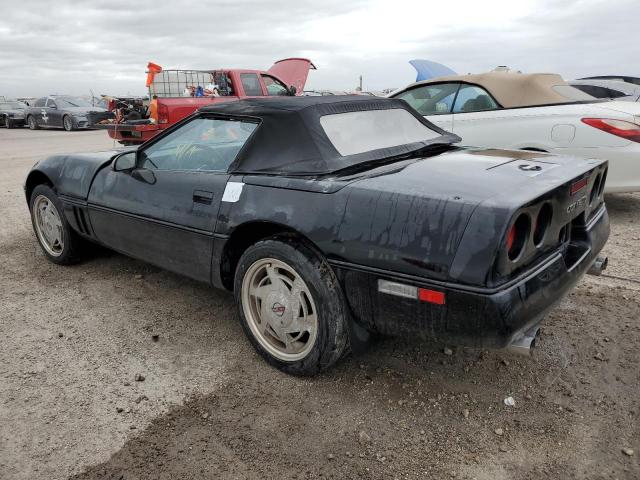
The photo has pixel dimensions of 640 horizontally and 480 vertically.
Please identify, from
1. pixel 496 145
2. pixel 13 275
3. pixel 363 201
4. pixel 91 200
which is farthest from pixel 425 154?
pixel 13 275

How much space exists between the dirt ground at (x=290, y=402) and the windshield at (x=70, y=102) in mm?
18802

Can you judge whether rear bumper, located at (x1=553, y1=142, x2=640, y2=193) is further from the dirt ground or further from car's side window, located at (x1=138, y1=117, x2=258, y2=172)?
car's side window, located at (x1=138, y1=117, x2=258, y2=172)

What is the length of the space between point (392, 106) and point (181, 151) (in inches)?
54.8

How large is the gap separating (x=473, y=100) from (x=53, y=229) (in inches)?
175

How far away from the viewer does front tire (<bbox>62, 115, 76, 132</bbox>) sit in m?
19.3

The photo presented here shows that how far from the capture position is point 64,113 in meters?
19.3

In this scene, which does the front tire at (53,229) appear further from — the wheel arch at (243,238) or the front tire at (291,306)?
the front tire at (291,306)

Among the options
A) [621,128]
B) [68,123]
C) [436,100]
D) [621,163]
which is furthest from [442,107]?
[68,123]

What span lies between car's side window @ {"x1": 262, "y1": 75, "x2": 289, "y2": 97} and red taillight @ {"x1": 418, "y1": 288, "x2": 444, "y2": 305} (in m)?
10.9

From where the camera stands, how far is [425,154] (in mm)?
3107

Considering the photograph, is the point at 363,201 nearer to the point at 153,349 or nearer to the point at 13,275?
the point at 153,349

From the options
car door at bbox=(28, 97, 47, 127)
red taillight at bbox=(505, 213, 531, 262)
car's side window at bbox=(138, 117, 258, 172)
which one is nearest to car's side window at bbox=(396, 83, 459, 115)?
car's side window at bbox=(138, 117, 258, 172)

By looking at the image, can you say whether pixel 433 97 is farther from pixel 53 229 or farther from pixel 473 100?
pixel 53 229

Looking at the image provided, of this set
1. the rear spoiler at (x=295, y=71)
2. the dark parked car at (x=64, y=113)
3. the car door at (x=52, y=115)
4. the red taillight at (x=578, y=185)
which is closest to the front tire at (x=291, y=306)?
the red taillight at (x=578, y=185)
